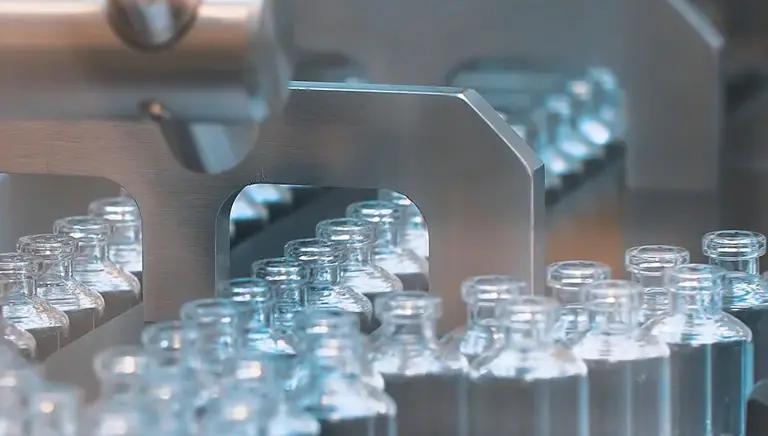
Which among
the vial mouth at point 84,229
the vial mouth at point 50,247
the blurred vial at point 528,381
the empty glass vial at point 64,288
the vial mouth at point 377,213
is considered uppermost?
the vial mouth at point 377,213

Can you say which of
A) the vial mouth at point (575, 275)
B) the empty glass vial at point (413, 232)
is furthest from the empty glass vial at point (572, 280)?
the empty glass vial at point (413, 232)

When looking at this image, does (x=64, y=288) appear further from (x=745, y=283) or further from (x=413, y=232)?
(x=745, y=283)

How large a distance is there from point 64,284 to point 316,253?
171 millimetres

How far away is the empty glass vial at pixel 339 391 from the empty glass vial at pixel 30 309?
24 cm

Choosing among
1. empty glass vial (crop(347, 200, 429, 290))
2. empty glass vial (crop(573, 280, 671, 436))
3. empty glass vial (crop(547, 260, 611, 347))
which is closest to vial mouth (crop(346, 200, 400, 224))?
empty glass vial (crop(347, 200, 429, 290))

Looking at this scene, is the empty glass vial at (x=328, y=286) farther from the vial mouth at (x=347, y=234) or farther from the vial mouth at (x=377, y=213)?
the vial mouth at (x=377, y=213)

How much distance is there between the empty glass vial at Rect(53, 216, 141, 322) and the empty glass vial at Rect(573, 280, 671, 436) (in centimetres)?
36

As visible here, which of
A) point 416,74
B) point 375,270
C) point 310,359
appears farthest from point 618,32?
point 310,359

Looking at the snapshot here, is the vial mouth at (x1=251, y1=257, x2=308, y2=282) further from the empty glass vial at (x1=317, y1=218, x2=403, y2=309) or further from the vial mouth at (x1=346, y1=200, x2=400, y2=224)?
the vial mouth at (x1=346, y1=200, x2=400, y2=224)

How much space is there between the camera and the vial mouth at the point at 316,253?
86 cm

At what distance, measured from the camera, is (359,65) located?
5.98 feet

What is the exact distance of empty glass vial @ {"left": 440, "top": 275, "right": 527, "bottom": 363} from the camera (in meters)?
0.73

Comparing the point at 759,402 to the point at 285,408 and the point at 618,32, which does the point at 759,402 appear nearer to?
the point at 285,408

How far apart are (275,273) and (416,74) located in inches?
39.2
